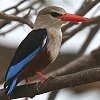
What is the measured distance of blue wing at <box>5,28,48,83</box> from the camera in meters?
3.90

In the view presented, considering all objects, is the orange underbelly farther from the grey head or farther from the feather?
Result: the grey head

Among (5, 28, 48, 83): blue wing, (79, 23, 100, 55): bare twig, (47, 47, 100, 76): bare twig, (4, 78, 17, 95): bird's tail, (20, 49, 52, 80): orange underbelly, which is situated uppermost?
(5, 28, 48, 83): blue wing

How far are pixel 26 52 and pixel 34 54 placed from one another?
0.06 metres

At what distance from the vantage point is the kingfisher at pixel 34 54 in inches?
153

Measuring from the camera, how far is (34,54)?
4.00 m

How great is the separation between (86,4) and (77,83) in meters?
0.97

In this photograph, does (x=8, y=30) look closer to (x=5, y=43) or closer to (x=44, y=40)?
(x=44, y=40)

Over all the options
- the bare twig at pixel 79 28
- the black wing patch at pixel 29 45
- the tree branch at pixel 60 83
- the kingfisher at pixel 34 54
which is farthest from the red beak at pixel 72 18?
the tree branch at pixel 60 83

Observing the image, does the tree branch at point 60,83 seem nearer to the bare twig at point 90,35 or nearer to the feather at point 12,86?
the feather at point 12,86

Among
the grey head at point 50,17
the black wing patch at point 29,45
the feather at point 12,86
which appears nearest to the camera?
the feather at point 12,86

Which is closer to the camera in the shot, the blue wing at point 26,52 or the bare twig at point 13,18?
the blue wing at point 26,52

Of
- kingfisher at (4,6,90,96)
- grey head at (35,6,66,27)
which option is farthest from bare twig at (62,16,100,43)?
grey head at (35,6,66,27)

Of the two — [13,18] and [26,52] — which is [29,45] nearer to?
[26,52]

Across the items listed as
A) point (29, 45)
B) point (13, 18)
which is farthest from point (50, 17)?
point (29, 45)
